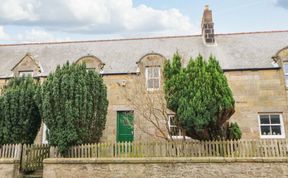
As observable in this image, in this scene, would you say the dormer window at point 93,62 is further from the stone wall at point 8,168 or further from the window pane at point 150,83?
the stone wall at point 8,168

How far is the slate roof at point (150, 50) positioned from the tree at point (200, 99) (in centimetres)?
607

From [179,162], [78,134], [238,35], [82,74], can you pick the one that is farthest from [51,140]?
[238,35]

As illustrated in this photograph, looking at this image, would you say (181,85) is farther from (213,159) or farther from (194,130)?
(213,159)

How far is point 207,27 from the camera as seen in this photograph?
2089 cm

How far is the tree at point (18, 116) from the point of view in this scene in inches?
517

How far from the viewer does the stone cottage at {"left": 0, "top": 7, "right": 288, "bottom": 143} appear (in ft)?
54.7

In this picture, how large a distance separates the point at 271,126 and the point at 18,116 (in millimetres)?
14912

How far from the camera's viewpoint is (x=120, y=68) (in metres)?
19.0

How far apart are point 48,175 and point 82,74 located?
5054 mm

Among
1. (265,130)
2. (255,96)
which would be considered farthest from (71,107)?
(265,130)

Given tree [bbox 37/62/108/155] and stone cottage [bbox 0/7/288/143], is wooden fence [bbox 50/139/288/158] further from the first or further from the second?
stone cottage [bbox 0/7/288/143]

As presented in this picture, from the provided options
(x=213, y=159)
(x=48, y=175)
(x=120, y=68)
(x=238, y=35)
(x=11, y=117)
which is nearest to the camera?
A: (x=213, y=159)

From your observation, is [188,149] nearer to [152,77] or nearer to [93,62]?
[152,77]

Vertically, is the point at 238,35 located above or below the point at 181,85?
above
